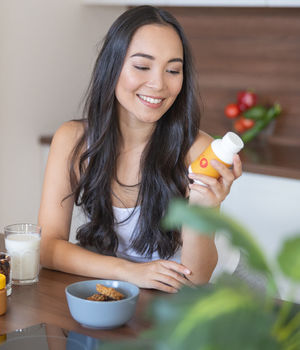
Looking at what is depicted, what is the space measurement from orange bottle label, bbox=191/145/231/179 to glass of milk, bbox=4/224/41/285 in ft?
1.17

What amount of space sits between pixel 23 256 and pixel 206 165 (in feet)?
1.33

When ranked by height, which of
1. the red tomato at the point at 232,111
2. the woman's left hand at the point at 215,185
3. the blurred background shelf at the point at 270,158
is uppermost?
the red tomato at the point at 232,111

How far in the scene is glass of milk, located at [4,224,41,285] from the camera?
1.20 m

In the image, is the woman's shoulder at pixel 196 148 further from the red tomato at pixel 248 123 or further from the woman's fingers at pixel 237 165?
the red tomato at pixel 248 123

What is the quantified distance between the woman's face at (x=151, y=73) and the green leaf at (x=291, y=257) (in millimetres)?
1108

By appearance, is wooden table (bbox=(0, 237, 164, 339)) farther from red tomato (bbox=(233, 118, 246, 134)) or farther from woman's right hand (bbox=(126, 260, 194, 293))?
red tomato (bbox=(233, 118, 246, 134))

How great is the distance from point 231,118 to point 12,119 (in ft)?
3.48

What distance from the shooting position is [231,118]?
119 inches

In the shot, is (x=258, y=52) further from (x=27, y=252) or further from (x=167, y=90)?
(x=27, y=252)

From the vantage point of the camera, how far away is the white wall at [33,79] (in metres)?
Result: 2.75

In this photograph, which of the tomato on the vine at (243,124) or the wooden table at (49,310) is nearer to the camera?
the wooden table at (49,310)

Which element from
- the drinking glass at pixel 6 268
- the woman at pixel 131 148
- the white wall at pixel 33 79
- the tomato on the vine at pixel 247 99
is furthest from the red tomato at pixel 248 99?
the drinking glass at pixel 6 268

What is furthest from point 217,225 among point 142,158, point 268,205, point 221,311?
point 268,205

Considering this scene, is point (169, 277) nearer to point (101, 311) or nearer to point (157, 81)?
point (101, 311)
